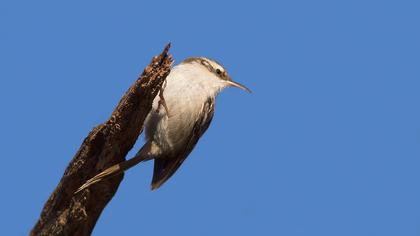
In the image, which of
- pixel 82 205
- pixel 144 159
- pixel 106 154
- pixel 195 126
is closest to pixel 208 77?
pixel 195 126

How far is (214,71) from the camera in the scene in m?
4.36

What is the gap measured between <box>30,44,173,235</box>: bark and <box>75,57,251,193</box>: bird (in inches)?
5.1

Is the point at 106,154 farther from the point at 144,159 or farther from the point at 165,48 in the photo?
the point at 165,48

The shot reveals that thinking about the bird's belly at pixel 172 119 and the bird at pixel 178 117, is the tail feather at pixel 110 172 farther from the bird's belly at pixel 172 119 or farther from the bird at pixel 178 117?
the bird's belly at pixel 172 119

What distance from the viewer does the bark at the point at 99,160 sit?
10.8ft

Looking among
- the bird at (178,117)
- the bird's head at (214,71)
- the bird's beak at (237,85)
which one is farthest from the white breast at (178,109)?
the bird's beak at (237,85)

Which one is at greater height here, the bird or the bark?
the bird

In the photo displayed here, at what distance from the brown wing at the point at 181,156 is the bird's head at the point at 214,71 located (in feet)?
0.73

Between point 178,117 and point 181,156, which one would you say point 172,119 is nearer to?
point 178,117

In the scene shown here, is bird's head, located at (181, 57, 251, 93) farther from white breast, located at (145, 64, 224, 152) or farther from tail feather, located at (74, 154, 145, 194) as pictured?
tail feather, located at (74, 154, 145, 194)

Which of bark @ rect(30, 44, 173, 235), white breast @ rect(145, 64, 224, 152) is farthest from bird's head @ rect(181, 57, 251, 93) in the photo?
bark @ rect(30, 44, 173, 235)

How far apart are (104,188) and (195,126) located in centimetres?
85

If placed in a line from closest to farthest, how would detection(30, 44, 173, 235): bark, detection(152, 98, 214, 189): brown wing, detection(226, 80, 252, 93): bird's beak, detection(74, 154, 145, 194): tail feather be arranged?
detection(30, 44, 173, 235): bark < detection(74, 154, 145, 194): tail feather < detection(152, 98, 214, 189): brown wing < detection(226, 80, 252, 93): bird's beak

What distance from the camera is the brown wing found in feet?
13.4
